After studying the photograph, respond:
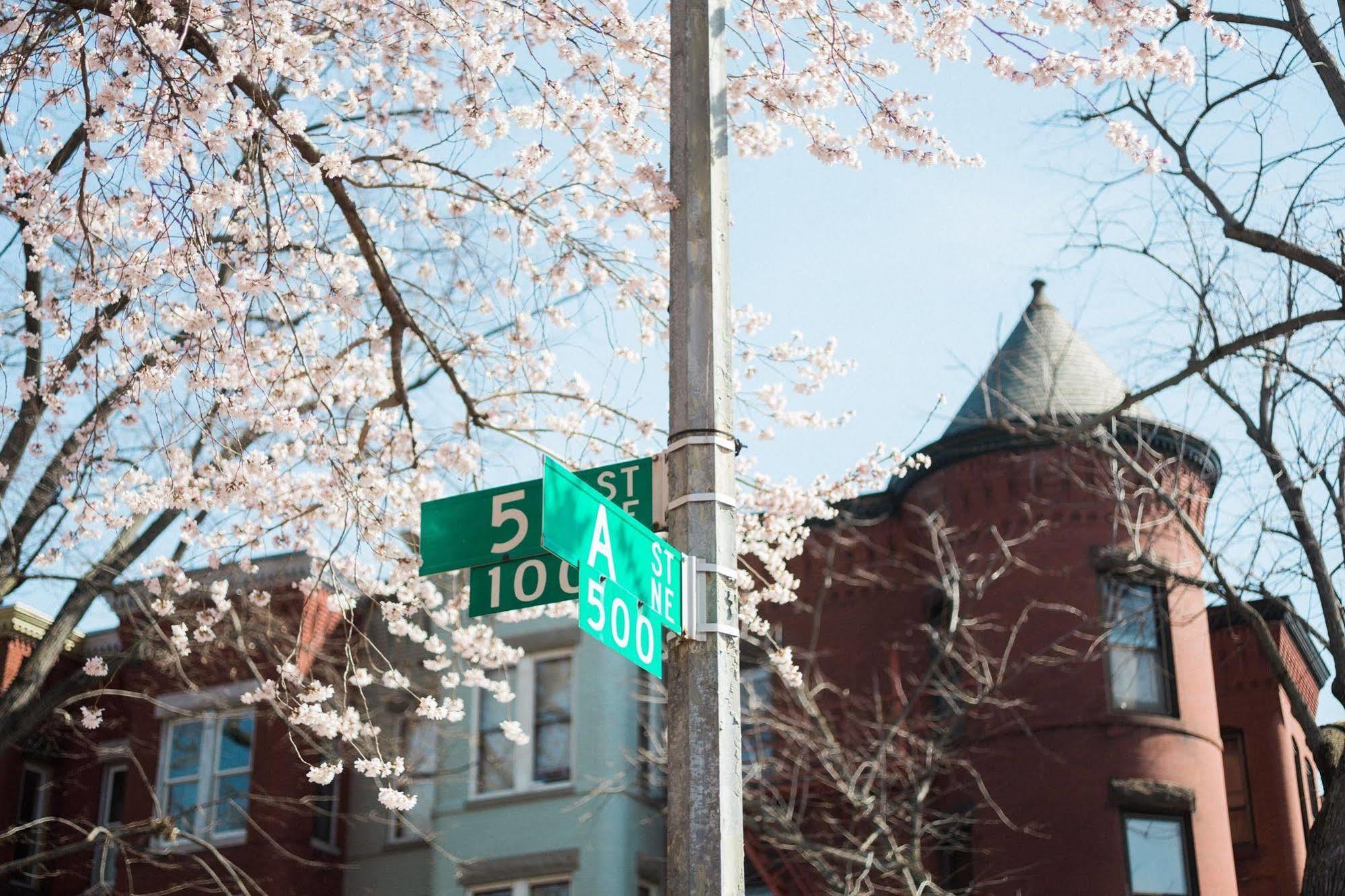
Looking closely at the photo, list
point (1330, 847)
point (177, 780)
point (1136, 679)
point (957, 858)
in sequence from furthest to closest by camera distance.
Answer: point (177, 780) → point (957, 858) → point (1136, 679) → point (1330, 847)

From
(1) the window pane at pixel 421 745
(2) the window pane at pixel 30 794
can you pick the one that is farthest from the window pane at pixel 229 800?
(2) the window pane at pixel 30 794

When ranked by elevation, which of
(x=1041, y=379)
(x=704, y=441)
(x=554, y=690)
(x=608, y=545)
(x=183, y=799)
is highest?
(x=1041, y=379)

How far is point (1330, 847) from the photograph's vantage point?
10.0 m

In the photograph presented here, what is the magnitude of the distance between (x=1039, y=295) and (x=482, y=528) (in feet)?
63.2

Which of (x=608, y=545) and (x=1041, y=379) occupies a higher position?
(x=1041, y=379)

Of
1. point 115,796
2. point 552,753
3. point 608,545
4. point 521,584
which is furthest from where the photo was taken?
point 115,796

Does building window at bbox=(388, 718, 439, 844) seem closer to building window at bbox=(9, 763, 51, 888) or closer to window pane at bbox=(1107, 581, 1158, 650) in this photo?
building window at bbox=(9, 763, 51, 888)

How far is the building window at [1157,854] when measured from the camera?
64.4 feet

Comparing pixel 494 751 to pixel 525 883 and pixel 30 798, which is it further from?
pixel 30 798

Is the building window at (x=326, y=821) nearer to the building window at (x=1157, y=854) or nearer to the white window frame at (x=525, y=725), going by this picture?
the white window frame at (x=525, y=725)

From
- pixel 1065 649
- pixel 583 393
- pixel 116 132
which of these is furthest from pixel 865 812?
pixel 116 132

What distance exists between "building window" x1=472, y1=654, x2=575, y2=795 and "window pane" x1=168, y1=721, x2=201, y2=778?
4527mm

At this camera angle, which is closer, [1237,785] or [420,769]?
[420,769]

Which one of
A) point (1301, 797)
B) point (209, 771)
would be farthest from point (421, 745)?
point (1301, 797)
